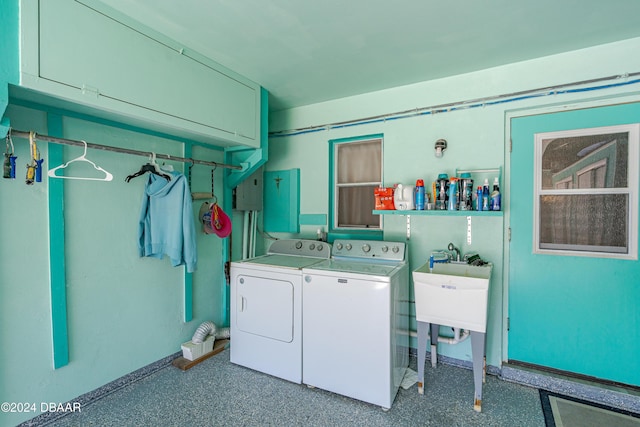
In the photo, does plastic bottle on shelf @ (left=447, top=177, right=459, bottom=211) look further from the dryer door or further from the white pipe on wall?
the white pipe on wall

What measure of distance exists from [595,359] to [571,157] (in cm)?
146

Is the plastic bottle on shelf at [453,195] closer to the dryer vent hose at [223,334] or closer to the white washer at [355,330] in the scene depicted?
the white washer at [355,330]

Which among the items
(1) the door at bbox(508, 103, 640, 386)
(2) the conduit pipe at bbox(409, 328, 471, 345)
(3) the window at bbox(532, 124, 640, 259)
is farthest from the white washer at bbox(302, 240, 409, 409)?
(3) the window at bbox(532, 124, 640, 259)

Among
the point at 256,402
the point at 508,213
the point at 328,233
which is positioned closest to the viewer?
the point at 256,402

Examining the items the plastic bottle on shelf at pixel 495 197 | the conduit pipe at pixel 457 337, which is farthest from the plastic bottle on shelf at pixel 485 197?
the conduit pipe at pixel 457 337

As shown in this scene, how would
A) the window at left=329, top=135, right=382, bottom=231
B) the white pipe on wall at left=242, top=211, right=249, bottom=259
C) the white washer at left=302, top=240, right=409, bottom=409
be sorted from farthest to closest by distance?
the white pipe on wall at left=242, top=211, right=249, bottom=259, the window at left=329, top=135, right=382, bottom=231, the white washer at left=302, top=240, right=409, bottom=409

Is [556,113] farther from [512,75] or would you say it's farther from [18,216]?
[18,216]

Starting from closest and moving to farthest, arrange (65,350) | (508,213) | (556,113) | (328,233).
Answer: (65,350) < (556,113) < (508,213) < (328,233)

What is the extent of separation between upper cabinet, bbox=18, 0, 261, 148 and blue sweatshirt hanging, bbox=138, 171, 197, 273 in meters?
0.44

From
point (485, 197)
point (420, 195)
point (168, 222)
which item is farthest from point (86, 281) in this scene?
point (485, 197)

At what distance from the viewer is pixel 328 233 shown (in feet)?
10.6

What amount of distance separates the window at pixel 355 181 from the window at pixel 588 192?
1.35 meters

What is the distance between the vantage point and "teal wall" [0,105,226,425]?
69.4 inches

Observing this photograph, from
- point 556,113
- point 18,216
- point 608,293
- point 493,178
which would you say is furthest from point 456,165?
point 18,216
